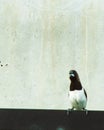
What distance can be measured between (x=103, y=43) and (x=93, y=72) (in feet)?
0.98

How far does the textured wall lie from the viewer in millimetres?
6086

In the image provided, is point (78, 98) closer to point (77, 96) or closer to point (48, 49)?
point (77, 96)

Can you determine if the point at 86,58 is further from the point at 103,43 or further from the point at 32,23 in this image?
the point at 32,23
